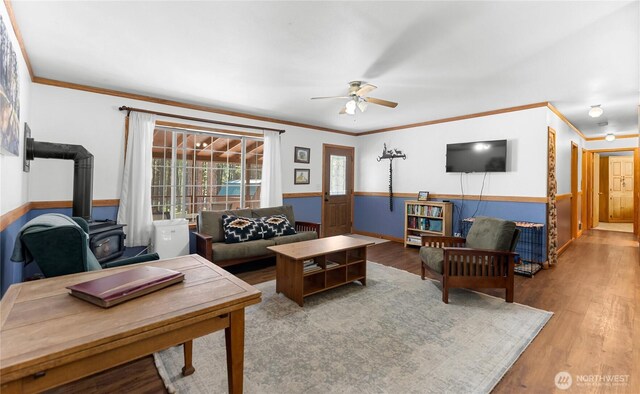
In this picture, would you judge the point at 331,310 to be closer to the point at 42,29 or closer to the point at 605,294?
the point at 605,294

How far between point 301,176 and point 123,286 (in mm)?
4788

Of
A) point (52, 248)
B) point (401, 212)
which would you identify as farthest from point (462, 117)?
point (52, 248)

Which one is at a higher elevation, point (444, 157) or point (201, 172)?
point (444, 157)

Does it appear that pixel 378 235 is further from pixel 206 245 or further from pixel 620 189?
pixel 620 189

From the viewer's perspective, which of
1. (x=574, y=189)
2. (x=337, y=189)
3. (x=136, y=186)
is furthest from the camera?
(x=337, y=189)

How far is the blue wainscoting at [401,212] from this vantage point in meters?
4.44

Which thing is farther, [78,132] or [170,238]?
[170,238]

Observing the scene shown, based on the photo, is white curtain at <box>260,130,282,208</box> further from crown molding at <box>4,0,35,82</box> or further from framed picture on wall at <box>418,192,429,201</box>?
crown molding at <box>4,0,35,82</box>

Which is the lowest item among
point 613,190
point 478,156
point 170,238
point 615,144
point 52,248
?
point 170,238

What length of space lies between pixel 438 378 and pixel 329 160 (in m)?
5.01

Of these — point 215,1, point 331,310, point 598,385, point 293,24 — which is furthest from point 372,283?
point 215,1

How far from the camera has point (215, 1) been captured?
1.99 metres

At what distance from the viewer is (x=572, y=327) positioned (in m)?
2.57

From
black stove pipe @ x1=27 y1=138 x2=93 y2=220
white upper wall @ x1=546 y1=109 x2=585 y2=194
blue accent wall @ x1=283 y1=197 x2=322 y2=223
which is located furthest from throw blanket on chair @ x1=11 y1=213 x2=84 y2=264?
white upper wall @ x1=546 y1=109 x2=585 y2=194
